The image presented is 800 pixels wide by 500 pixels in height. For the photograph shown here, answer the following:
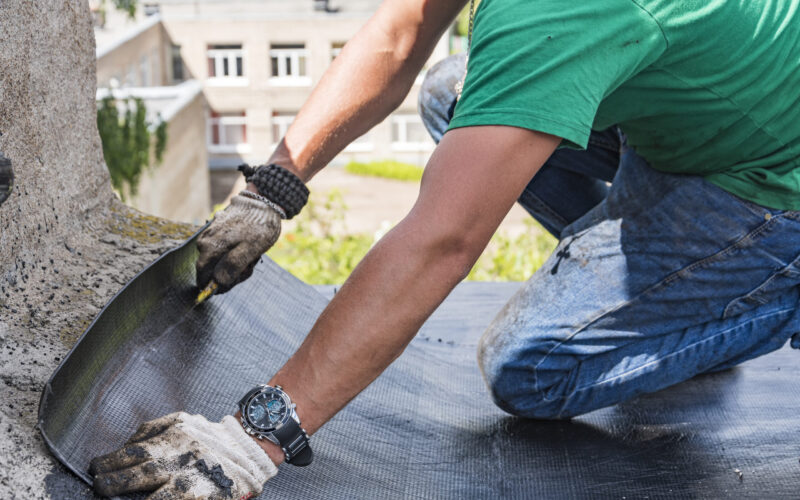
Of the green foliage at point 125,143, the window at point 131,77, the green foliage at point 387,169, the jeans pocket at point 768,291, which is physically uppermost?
the jeans pocket at point 768,291

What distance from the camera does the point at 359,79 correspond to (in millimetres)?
2027

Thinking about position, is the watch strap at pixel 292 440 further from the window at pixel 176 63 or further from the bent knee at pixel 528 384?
the window at pixel 176 63

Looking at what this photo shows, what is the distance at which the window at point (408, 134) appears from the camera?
23.6 m

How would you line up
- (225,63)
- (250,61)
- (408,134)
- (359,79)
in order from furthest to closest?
(408,134), (225,63), (250,61), (359,79)

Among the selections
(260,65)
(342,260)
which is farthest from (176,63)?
(342,260)

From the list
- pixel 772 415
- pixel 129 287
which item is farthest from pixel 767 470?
pixel 129 287

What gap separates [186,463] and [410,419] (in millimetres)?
781

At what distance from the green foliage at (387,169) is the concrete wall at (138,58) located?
5375 mm

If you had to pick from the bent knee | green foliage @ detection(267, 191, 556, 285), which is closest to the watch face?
the bent knee

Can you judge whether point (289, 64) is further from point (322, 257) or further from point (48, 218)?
point (48, 218)

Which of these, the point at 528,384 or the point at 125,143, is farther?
the point at 125,143

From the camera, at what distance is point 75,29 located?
2098 mm

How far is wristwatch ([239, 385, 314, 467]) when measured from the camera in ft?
4.60

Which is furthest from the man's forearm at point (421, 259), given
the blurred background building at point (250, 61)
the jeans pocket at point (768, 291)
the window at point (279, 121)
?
the window at point (279, 121)
